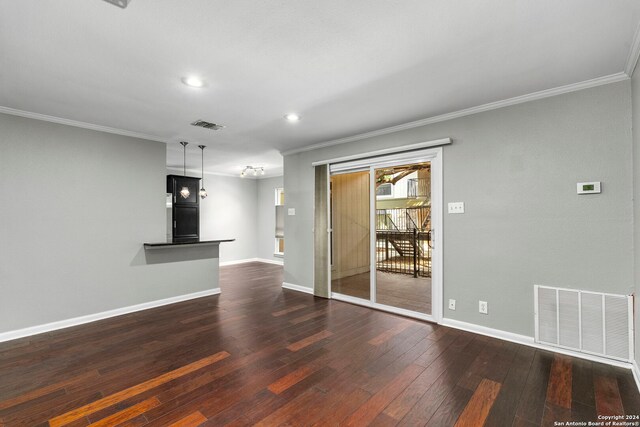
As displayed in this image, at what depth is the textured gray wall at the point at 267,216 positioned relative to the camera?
8.65 m

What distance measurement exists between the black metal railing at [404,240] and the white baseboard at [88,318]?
3954 mm

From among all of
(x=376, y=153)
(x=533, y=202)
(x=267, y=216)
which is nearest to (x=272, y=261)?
(x=267, y=216)

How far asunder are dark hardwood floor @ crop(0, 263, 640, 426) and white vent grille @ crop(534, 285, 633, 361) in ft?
0.54

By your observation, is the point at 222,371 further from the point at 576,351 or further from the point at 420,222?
the point at 420,222

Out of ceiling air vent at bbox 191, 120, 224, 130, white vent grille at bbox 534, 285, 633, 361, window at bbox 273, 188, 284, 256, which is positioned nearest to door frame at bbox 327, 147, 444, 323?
white vent grille at bbox 534, 285, 633, 361

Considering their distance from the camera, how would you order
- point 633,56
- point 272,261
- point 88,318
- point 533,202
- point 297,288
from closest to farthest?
point 633,56 → point 533,202 → point 88,318 → point 297,288 → point 272,261

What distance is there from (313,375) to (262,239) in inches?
267

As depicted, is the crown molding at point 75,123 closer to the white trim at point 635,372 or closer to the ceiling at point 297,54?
the ceiling at point 297,54

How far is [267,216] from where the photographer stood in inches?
348

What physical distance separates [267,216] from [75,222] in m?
5.28

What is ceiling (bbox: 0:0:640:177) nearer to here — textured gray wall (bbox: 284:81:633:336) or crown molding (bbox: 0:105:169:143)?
crown molding (bbox: 0:105:169:143)

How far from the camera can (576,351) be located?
2730 millimetres

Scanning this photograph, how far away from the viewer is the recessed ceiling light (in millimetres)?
2625

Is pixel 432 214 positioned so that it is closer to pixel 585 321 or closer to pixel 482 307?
pixel 482 307
